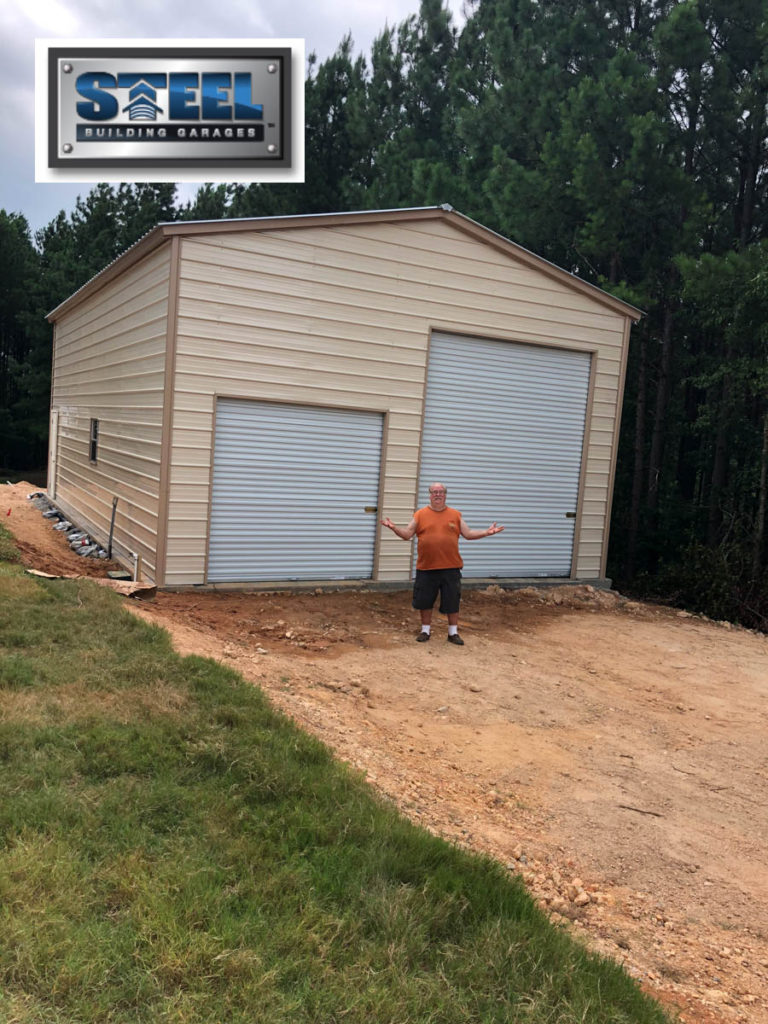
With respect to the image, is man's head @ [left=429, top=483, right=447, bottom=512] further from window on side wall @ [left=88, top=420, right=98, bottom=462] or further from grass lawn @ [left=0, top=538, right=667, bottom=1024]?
window on side wall @ [left=88, top=420, right=98, bottom=462]

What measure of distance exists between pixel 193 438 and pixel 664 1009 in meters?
7.92

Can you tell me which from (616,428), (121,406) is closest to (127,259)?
(121,406)

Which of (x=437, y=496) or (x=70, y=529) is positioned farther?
(x=70, y=529)

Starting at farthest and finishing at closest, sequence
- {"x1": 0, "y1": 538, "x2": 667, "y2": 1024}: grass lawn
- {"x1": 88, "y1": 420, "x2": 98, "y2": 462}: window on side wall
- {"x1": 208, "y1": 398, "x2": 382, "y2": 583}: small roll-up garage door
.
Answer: {"x1": 88, "y1": 420, "x2": 98, "y2": 462}: window on side wall
{"x1": 208, "y1": 398, "x2": 382, "y2": 583}: small roll-up garage door
{"x1": 0, "y1": 538, "x2": 667, "y2": 1024}: grass lawn

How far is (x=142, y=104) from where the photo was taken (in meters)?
9.15

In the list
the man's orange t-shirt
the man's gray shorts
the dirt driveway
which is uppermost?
the man's orange t-shirt

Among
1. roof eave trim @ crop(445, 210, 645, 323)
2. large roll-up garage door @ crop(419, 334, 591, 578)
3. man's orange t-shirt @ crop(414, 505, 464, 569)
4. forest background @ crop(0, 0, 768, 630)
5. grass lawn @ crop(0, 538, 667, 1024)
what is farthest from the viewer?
forest background @ crop(0, 0, 768, 630)

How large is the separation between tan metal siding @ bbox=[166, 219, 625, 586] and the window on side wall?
5.35 metres

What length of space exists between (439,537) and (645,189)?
12205 mm

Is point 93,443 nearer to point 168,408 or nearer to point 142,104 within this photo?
point 168,408

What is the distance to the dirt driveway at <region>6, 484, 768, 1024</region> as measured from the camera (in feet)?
12.4

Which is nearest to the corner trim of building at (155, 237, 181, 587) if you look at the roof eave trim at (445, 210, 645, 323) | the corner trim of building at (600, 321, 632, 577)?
the roof eave trim at (445, 210, 645, 323)

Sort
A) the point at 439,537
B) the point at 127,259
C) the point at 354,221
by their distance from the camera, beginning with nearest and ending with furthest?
the point at 439,537, the point at 354,221, the point at 127,259

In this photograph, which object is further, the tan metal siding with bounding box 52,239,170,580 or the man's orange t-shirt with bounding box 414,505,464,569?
the tan metal siding with bounding box 52,239,170,580
